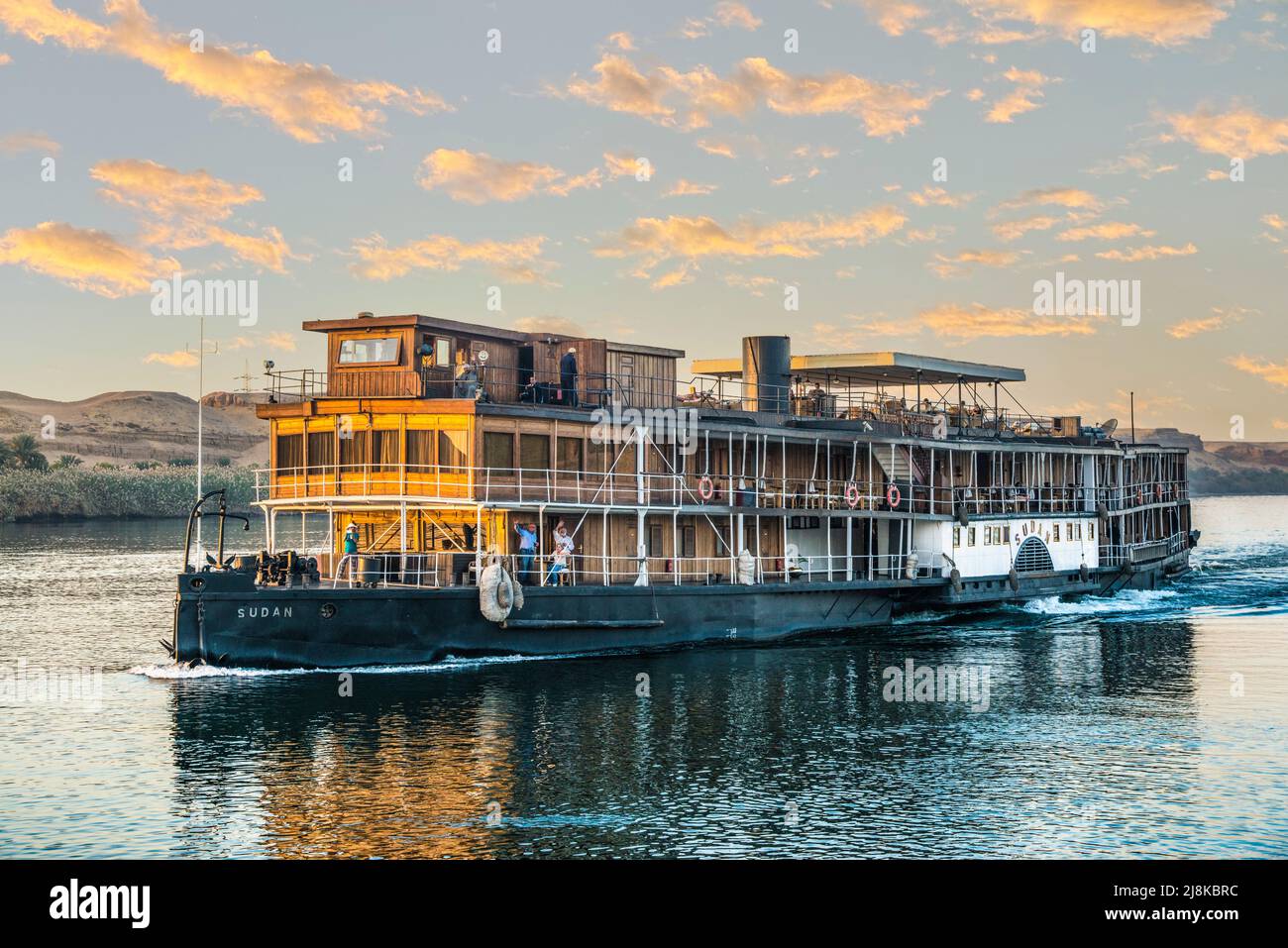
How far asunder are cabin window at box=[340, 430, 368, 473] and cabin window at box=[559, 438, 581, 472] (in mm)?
5613

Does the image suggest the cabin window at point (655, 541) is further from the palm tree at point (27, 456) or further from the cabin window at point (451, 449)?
the palm tree at point (27, 456)

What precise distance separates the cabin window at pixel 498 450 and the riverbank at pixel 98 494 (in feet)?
324

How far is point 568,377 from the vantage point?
38.8 meters

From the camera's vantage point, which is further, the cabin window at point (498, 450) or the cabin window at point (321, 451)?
the cabin window at point (321, 451)

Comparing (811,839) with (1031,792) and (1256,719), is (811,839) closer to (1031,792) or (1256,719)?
(1031,792)

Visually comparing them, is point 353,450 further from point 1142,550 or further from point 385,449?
point 1142,550

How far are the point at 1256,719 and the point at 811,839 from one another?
1508 cm

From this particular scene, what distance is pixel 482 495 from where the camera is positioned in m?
34.0

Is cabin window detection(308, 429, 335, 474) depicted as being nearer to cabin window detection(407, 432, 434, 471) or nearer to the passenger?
cabin window detection(407, 432, 434, 471)

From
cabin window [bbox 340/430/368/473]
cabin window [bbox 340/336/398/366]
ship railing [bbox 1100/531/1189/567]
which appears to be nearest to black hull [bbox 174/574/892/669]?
cabin window [bbox 340/430/368/473]

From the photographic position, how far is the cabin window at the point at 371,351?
1383 inches

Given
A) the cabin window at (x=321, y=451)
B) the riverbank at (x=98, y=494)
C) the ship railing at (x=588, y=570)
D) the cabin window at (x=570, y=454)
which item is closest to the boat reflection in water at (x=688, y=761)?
the ship railing at (x=588, y=570)
